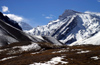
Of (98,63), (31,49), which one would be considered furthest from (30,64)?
(31,49)

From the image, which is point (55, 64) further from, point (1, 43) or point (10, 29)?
point (10, 29)

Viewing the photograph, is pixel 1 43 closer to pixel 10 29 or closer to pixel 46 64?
pixel 10 29

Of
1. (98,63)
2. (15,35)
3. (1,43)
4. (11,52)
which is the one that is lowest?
(98,63)

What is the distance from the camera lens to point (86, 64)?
86.2 ft

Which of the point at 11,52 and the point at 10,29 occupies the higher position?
the point at 10,29

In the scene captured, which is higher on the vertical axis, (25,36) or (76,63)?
(25,36)

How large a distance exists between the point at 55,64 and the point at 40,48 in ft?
148

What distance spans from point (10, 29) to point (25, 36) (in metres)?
19.4

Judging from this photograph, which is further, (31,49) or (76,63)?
(31,49)

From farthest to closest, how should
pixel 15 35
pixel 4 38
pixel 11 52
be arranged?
pixel 15 35 < pixel 4 38 < pixel 11 52

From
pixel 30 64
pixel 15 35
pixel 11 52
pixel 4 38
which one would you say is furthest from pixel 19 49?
pixel 15 35

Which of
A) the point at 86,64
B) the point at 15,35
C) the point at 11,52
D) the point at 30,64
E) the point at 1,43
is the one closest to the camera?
the point at 86,64

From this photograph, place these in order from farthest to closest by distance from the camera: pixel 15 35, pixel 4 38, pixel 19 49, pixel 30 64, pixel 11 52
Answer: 1. pixel 15 35
2. pixel 4 38
3. pixel 19 49
4. pixel 11 52
5. pixel 30 64

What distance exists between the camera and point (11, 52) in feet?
205
